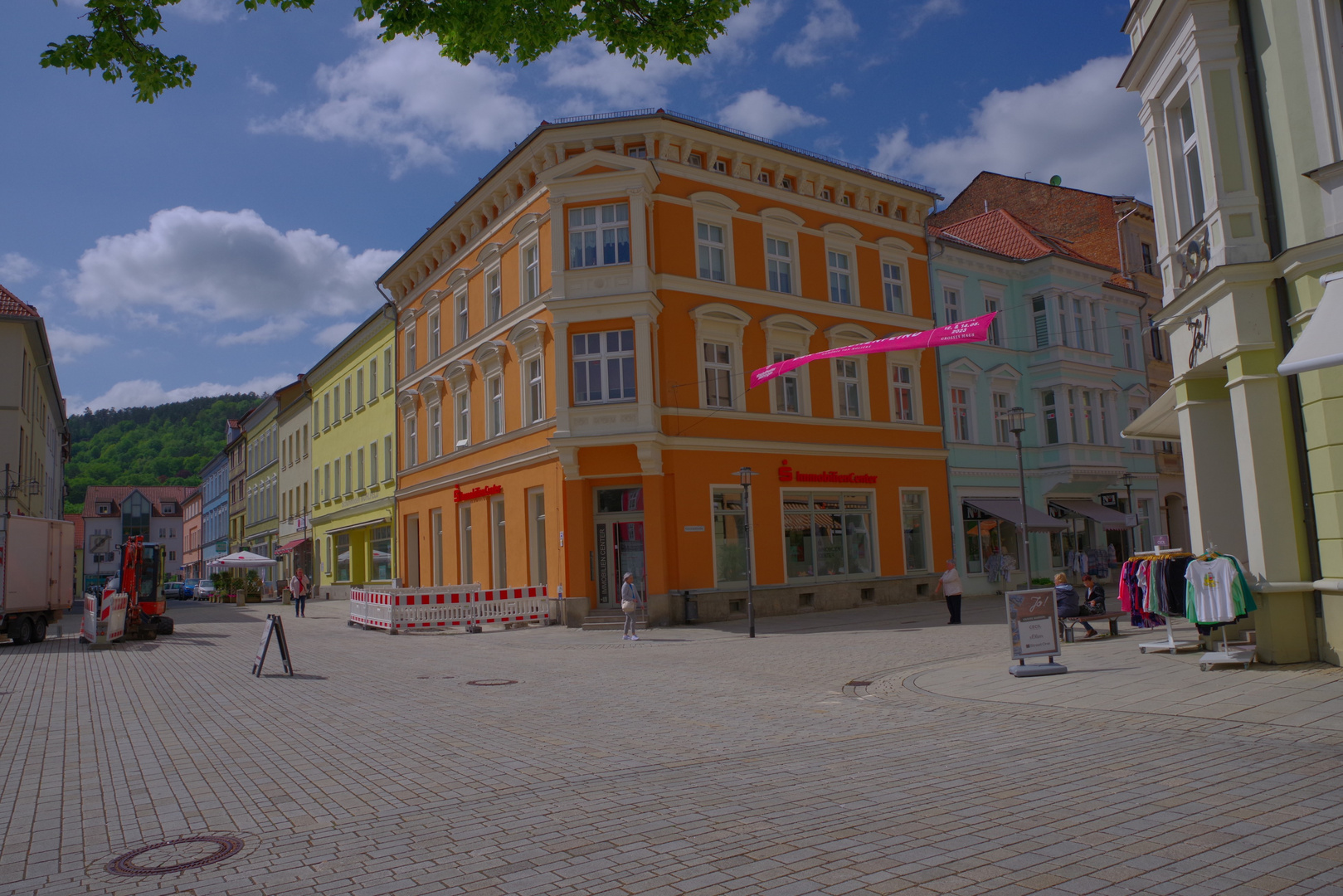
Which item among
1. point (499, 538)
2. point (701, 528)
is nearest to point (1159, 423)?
point (701, 528)

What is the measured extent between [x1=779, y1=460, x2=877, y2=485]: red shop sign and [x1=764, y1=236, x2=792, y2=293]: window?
537 cm

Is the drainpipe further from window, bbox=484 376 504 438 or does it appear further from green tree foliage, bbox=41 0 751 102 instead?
window, bbox=484 376 504 438

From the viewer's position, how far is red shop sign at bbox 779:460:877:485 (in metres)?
26.7

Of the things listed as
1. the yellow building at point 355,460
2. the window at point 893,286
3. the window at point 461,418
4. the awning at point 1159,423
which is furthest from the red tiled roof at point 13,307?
the awning at point 1159,423

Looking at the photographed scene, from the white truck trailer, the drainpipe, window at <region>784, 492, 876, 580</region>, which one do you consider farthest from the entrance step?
the drainpipe

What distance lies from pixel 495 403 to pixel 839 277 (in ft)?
37.4

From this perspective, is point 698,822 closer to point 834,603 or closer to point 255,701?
point 255,701

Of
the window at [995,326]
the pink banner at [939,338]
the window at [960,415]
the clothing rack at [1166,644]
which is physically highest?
the window at [995,326]

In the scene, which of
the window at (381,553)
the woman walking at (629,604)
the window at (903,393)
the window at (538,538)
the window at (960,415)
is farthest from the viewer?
the window at (381,553)

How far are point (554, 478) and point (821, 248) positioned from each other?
11079 mm

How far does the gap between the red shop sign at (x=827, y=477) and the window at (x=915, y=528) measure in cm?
185

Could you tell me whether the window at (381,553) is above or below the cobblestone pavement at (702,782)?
above

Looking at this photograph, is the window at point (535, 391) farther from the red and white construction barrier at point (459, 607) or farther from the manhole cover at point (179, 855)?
the manhole cover at point (179, 855)

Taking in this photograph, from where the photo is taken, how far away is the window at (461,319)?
3161 centimetres
